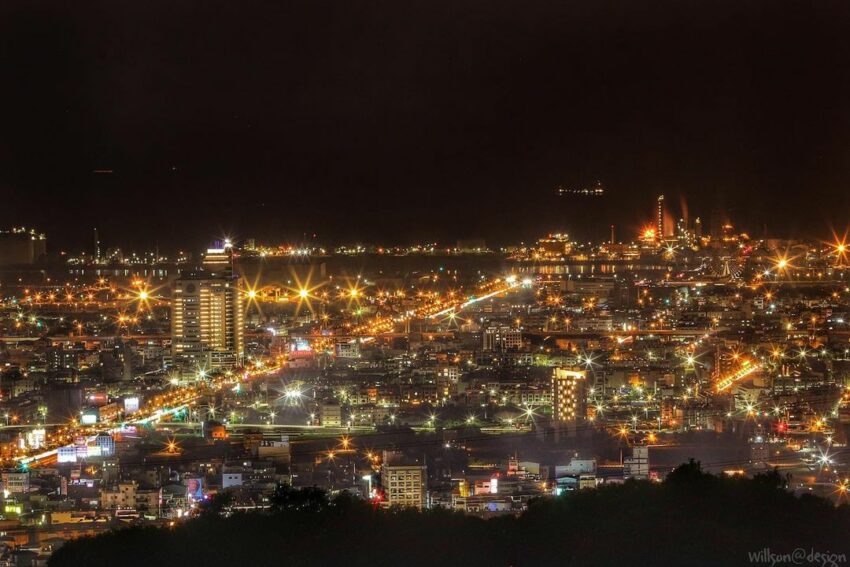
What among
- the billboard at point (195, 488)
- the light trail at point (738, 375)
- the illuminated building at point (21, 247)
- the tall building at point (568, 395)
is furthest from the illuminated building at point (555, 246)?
the billboard at point (195, 488)

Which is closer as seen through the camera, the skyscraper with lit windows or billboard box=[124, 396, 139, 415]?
billboard box=[124, 396, 139, 415]

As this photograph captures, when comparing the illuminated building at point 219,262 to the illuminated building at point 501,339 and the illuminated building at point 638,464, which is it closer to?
the illuminated building at point 501,339

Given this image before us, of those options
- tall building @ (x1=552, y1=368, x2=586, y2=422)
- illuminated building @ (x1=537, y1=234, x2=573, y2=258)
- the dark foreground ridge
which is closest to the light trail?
tall building @ (x1=552, y1=368, x2=586, y2=422)

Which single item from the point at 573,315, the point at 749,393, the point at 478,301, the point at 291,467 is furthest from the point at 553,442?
the point at 478,301

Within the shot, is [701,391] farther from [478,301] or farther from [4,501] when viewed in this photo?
[478,301]

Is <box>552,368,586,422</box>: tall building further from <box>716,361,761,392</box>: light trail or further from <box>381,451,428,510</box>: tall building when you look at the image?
<box>381,451,428,510</box>: tall building

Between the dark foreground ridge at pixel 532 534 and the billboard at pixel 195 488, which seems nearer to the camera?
the dark foreground ridge at pixel 532 534

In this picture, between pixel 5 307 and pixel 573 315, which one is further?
pixel 5 307
